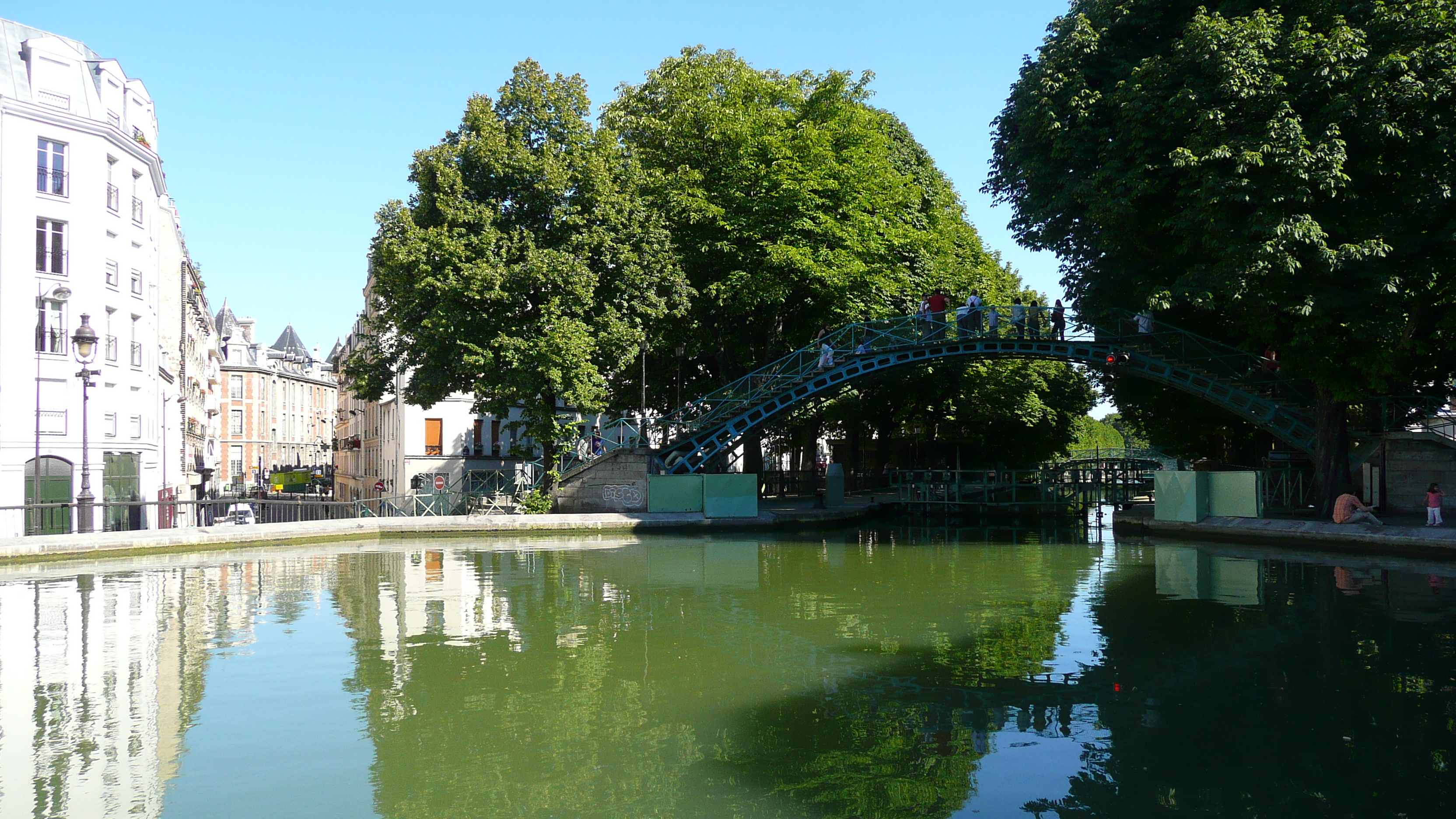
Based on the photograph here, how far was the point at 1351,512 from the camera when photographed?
21.7m

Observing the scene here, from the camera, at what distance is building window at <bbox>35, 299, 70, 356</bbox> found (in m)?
29.6

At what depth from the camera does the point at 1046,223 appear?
84.8 ft

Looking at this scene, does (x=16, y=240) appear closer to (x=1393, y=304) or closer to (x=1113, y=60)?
(x=1113, y=60)

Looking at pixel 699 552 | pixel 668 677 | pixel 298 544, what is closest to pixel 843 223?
pixel 699 552

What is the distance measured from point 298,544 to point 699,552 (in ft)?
31.2

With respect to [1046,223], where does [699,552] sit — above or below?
below

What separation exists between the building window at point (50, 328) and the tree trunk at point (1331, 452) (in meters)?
33.5

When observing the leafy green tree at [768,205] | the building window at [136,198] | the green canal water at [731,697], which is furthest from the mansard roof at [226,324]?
the green canal water at [731,697]

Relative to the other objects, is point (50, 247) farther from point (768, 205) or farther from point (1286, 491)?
point (1286, 491)

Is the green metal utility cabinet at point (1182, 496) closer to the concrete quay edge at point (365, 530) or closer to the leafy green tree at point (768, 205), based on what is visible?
the concrete quay edge at point (365, 530)

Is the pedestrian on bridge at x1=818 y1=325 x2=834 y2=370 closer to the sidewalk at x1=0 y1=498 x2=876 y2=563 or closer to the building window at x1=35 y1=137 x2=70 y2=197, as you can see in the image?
the sidewalk at x1=0 y1=498 x2=876 y2=563

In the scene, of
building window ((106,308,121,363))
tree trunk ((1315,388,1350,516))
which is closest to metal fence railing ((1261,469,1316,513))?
tree trunk ((1315,388,1350,516))

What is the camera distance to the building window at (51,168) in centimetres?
3002

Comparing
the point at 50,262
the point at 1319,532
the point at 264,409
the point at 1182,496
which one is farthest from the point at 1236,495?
the point at 264,409
